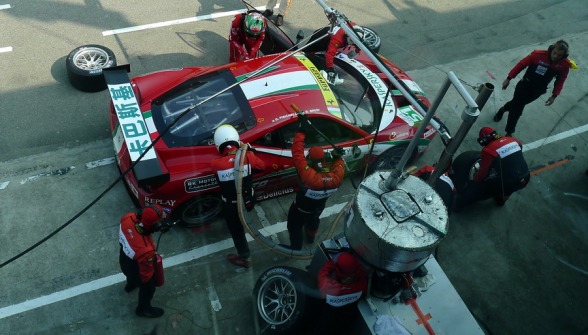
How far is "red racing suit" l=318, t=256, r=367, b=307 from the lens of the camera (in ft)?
13.7

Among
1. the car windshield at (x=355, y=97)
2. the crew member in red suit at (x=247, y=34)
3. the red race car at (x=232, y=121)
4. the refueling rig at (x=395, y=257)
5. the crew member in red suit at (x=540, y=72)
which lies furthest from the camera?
the crew member in red suit at (x=247, y=34)

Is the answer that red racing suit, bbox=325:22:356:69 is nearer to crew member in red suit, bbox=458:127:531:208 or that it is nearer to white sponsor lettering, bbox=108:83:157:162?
crew member in red suit, bbox=458:127:531:208

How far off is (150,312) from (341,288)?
2.14 meters

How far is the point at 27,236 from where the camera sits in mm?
5582

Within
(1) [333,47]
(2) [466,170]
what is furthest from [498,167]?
(1) [333,47]

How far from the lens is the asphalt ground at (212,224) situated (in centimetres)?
527

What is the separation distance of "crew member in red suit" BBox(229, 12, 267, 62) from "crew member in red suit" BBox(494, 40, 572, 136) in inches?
147

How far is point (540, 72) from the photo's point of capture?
23.1 feet

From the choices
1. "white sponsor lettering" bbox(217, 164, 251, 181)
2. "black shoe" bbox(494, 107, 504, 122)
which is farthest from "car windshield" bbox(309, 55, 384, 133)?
"black shoe" bbox(494, 107, 504, 122)

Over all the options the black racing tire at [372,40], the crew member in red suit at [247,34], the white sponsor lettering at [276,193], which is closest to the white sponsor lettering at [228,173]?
the white sponsor lettering at [276,193]

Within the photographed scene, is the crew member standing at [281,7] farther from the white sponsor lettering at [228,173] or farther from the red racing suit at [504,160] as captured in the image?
the white sponsor lettering at [228,173]

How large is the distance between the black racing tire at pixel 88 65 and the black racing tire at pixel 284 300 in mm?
4094

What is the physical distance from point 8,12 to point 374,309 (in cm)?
794

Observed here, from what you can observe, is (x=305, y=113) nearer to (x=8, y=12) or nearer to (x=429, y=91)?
(x=429, y=91)
